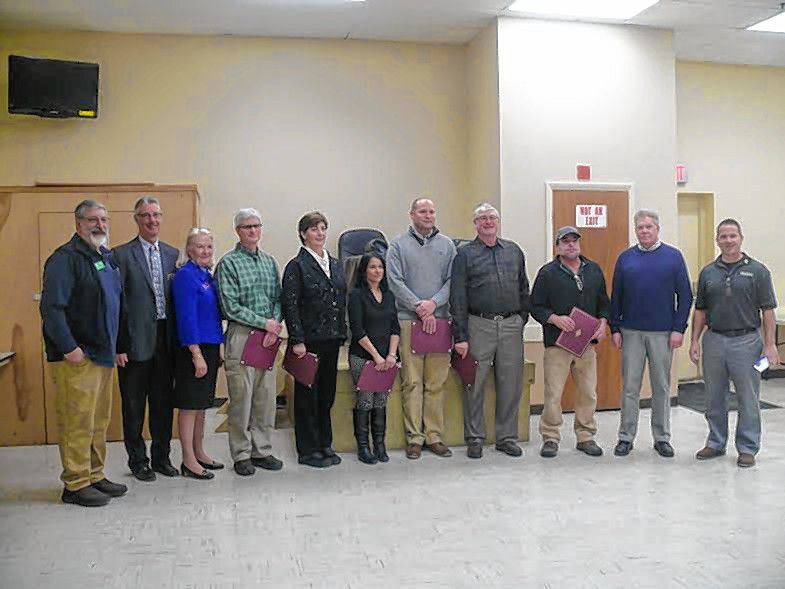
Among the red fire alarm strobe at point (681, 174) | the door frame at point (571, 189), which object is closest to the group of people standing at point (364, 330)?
the door frame at point (571, 189)

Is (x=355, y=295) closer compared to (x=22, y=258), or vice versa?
(x=355, y=295)

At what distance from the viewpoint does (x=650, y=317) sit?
15.9 feet

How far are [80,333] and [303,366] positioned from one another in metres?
1.24

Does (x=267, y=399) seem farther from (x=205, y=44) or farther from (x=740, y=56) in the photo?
(x=740, y=56)

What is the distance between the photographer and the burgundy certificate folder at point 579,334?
16.0 feet

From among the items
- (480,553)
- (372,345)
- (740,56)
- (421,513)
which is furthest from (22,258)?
(740,56)

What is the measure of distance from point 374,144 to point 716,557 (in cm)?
467

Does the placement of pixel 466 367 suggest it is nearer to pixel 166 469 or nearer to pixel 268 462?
pixel 268 462

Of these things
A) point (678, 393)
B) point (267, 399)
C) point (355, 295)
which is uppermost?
point (355, 295)

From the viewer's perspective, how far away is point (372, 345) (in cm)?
476

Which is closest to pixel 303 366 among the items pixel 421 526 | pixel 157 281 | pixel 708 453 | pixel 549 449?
pixel 157 281

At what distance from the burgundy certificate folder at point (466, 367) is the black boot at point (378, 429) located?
55cm

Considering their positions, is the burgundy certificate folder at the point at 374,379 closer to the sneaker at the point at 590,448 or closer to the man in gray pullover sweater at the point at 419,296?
the man in gray pullover sweater at the point at 419,296

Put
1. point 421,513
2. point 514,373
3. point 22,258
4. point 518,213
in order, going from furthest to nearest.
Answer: point 518,213 → point 22,258 → point 514,373 → point 421,513
